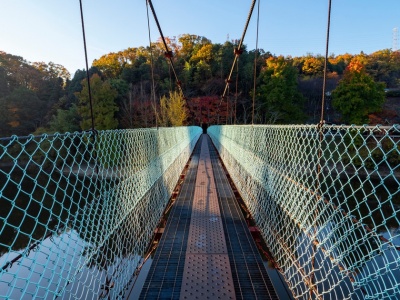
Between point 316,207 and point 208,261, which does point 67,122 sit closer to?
point 208,261

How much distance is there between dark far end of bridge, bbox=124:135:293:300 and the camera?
50.6 inches

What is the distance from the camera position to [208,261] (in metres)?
1.46

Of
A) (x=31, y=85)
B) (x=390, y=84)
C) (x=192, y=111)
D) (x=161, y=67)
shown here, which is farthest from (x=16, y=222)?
(x=390, y=84)

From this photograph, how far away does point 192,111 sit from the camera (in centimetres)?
2152

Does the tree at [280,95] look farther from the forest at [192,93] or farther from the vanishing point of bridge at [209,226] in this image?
the vanishing point of bridge at [209,226]

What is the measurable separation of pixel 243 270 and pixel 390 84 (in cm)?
3223

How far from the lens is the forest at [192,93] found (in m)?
15.9

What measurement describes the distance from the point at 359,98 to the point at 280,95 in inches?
212

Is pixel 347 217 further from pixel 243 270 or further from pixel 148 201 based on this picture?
pixel 148 201

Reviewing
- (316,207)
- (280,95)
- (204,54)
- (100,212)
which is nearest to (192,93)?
(204,54)

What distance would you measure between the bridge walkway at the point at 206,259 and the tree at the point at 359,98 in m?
16.4

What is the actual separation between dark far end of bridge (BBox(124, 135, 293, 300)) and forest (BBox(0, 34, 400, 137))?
1016 cm

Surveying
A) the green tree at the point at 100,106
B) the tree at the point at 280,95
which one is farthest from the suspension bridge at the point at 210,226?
the tree at the point at 280,95

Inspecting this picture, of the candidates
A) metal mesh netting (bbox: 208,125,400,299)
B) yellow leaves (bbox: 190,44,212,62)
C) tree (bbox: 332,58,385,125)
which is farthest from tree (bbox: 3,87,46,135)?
tree (bbox: 332,58,385,125)
